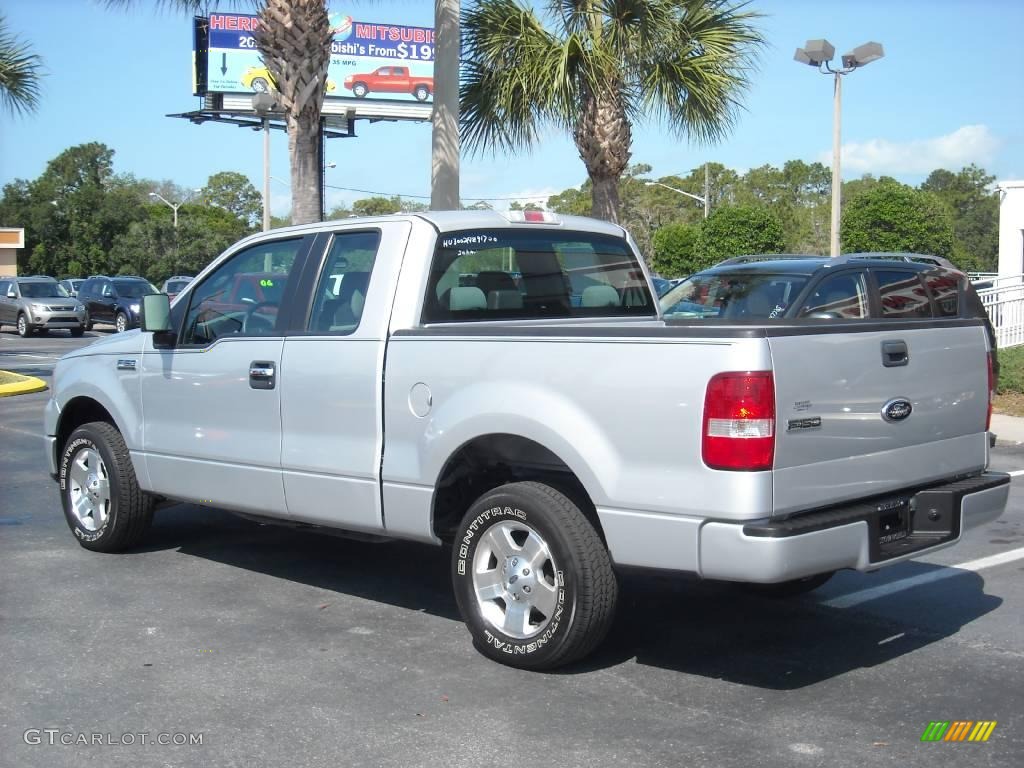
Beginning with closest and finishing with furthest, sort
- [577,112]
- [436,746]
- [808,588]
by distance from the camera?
[436,746] → [808,588] → [577,112]

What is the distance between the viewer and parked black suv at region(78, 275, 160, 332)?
110 feet

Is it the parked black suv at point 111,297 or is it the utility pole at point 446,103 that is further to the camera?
the parked black suv at point 111,297

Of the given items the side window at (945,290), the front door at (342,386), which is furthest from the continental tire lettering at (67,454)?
the side window at (945,290)

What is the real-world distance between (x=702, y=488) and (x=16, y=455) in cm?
864

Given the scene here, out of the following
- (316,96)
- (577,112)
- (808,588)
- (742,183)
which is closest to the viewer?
(808,588)

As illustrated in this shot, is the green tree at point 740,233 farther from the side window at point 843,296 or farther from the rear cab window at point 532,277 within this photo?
the rear cab window at point 532,277

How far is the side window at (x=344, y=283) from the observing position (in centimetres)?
604

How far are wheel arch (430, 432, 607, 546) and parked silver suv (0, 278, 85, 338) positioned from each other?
A: 29.8 meters

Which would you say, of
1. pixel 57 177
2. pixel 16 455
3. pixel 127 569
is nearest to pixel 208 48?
pixel 57 177

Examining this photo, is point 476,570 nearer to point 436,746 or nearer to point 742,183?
point 436,746

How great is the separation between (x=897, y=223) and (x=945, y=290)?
2123 cm

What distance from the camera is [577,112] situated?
16.5 metres

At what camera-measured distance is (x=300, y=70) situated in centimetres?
1443

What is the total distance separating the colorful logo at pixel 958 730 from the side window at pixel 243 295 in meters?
3.74
